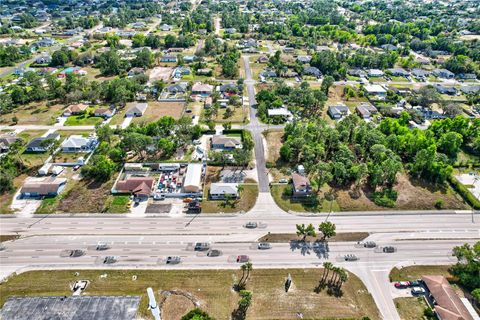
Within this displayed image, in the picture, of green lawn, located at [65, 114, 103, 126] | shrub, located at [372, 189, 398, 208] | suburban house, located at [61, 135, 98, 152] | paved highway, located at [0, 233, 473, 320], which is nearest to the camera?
paved highway, located at [0, 233, 473, 320]

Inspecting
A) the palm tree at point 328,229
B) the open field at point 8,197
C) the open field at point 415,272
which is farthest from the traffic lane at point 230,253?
the open field at point 8,197

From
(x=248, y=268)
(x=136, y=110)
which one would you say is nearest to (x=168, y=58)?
(x=136, y=110)

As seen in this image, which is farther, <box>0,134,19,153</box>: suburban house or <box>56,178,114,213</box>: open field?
<box>0,134,19,153</box>: suburban house

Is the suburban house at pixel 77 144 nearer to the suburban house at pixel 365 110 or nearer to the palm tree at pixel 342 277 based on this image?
the palm tree at pixel 342 277

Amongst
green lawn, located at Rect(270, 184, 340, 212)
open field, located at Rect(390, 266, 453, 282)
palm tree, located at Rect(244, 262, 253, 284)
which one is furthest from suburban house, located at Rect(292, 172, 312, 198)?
open field, located at Rect(390, 266, 453, 282)

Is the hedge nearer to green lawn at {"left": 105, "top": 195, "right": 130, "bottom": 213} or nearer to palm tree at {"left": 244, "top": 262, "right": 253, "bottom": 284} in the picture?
palm tree at {"left": 244, "top": 262, "right": 253, "bottom": 284}

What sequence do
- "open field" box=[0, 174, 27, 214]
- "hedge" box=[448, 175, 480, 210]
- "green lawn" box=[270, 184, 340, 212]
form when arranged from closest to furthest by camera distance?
"open field" box=[0, 174, 27, 214]
"green lawn" box=[270, 184, 340, 212]
"hedge" box=[448, 175, 480, 210]
